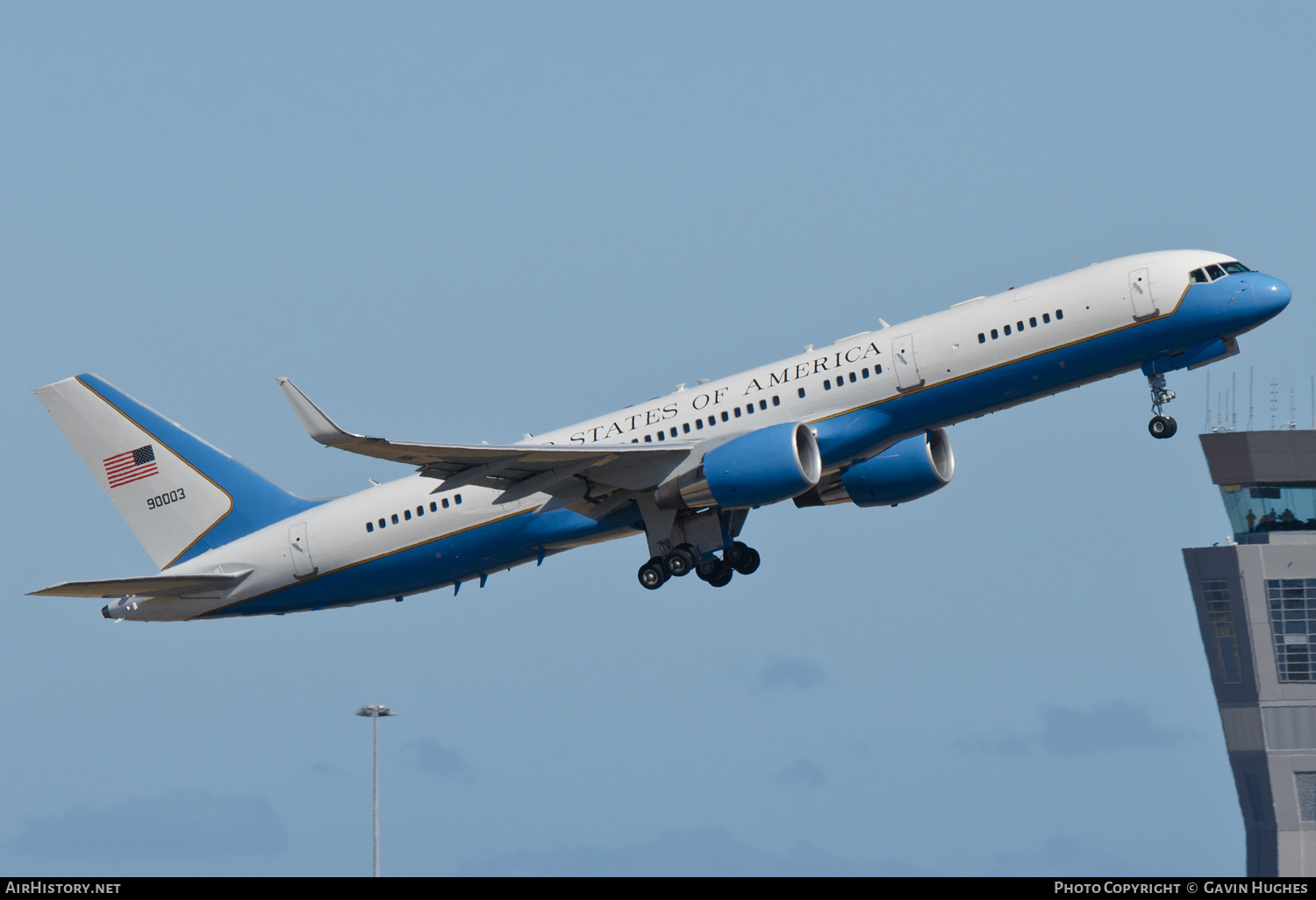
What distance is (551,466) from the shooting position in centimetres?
4312

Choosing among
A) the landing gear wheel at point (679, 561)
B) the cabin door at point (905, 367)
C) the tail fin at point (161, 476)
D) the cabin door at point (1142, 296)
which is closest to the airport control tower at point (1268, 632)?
the cabin door at point (1142, 296)

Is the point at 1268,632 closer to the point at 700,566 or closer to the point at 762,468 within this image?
the point at 700,566

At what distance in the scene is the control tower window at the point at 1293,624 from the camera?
3499 inches

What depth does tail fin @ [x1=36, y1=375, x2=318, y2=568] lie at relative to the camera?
49.6 m

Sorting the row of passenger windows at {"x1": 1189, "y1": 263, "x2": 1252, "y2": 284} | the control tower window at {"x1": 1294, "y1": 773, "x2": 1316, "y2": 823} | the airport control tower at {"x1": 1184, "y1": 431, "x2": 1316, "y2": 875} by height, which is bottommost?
the control tower window at {"x1": 1294, "y1": 773, "x2": 1316, "y2": 823}

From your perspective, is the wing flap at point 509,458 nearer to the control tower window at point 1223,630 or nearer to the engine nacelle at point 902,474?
the engine nacelle at point 902,474

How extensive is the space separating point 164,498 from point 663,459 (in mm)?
16597

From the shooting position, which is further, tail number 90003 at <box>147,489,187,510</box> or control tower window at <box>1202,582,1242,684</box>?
control tower window at <box>1202,582,1242,684</box>

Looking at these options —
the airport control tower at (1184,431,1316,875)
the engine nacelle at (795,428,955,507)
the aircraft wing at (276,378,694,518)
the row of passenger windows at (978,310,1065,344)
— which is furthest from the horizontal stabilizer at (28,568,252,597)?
the airport control tower at (1184,431,1316,875)

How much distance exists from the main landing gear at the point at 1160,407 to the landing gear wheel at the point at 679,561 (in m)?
12.7

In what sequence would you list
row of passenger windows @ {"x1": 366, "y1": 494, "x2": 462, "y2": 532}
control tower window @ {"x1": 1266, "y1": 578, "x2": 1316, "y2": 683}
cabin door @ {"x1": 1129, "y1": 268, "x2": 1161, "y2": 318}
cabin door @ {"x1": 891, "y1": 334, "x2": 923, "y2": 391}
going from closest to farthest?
cabin door @ {"x1": 1129, "y1": 268, "x2": 1161, "y2": 318}
cabin door @ {"x1": 891, "y1": 334, "x2": 923, "y2": 391}
row of passenger windows @ {"x1": 366, "y1": 494, "x2": 462, "y2": 532}
control tower window @ {"x1": 1266, "y1": 578, "x2": 1316, "y2": 683}

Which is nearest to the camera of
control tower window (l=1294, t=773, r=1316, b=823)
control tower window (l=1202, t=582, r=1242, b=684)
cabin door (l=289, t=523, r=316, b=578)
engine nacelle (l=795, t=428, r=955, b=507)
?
engine nacelle (l=795, t=428, r=955, b=507)

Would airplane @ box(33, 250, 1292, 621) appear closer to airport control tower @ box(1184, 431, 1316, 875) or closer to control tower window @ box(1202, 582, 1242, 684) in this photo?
airport control tower @ box(1184, 431, 1316, 875)

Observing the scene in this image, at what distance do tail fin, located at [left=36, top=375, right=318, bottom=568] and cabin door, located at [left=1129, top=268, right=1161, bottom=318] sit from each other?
79.6ft
